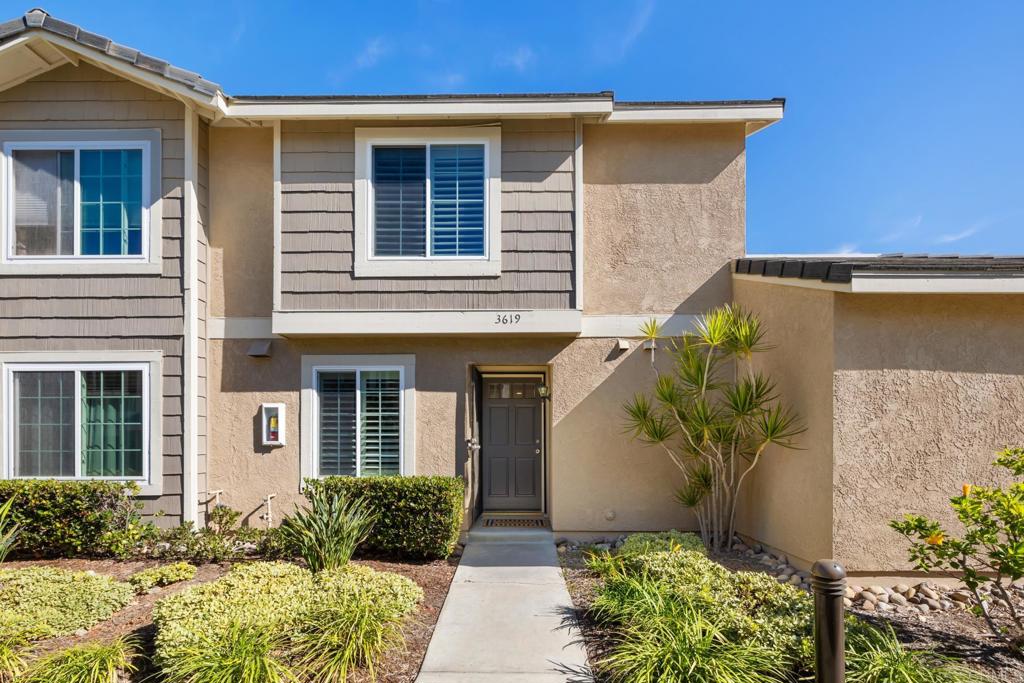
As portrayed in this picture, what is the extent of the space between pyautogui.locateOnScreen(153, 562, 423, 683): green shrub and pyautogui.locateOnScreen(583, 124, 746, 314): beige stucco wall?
470 centimetres

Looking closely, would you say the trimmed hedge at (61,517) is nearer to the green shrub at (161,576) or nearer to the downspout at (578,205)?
the green shrub at (161,576)

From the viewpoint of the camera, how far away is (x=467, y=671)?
449 centimetres

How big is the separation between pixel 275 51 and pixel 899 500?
45.3 ft

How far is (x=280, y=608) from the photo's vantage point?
15.9 feet

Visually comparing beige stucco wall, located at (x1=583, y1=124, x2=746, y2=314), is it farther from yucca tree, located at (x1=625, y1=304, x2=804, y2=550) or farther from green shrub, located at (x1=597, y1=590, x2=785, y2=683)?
green shrub, located at (x1=597, y1=590, x2=785, y2=683)

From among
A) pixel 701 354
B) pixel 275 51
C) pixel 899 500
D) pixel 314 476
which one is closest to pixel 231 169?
pixel 314 476

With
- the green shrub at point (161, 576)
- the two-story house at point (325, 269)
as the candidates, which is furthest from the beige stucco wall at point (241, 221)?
the green shrub at point (161, 576)

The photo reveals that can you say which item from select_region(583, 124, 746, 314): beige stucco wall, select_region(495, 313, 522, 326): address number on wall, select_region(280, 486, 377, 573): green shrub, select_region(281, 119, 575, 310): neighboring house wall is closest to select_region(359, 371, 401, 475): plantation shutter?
select_region(281, 119, 575, 310): neighboring house wall

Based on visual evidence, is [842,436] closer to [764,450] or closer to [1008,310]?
[764,450]

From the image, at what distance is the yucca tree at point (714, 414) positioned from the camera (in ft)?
23.5

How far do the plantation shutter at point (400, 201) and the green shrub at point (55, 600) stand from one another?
4776mm

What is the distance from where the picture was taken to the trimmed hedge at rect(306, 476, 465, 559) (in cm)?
709

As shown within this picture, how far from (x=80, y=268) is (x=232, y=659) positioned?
244 inches

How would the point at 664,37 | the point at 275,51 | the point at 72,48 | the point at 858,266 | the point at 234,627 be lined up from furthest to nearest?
the point at 275,51, the point at 664,37, the point at 72,48, the point at 858,266, the point at 234,627
